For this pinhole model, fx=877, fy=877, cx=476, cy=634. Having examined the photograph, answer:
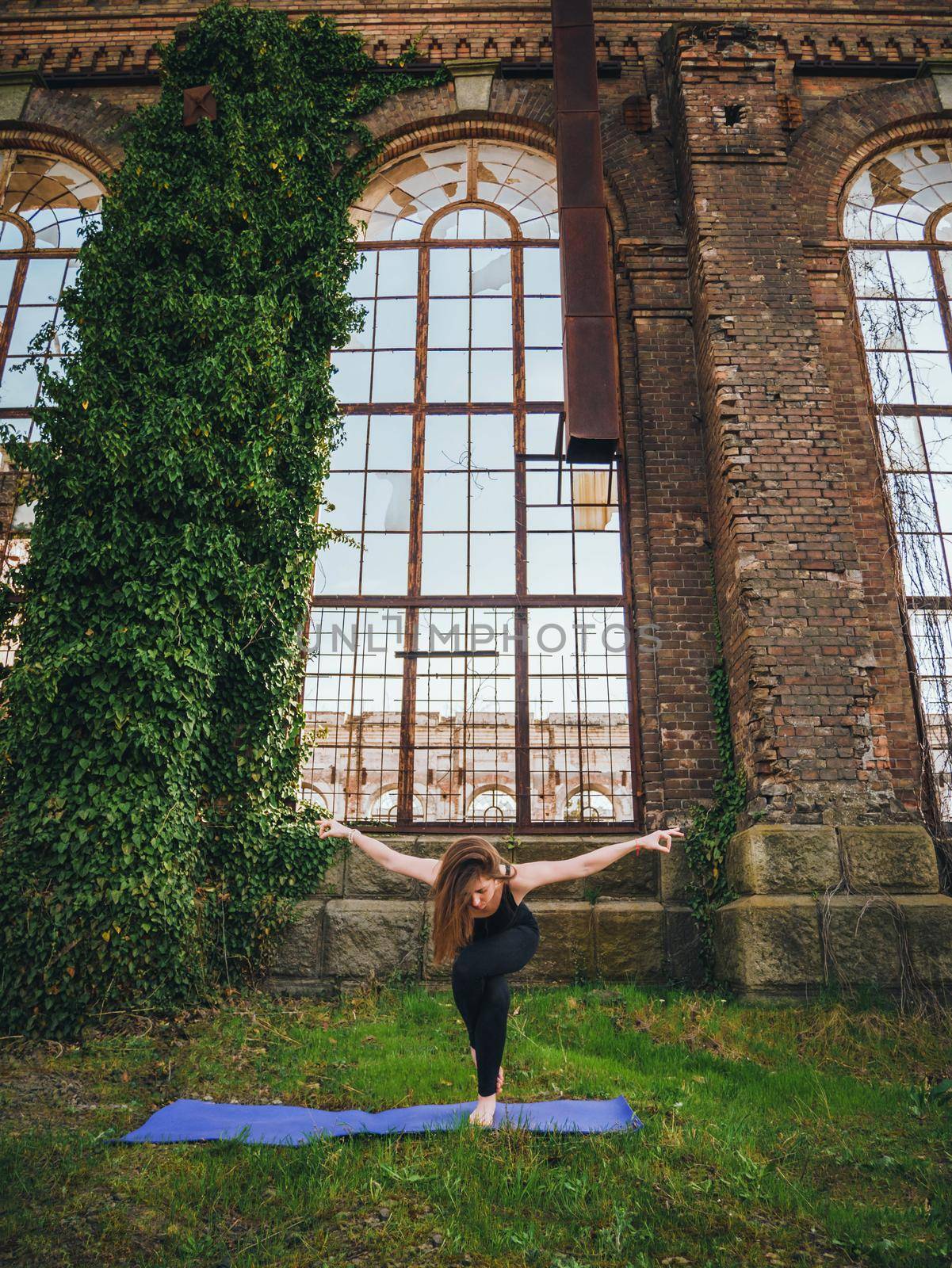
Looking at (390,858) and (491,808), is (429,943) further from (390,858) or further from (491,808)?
(390,858)

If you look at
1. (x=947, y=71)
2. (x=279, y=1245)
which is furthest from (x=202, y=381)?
(x=947, y=71)

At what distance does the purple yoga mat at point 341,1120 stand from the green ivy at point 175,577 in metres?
1.72

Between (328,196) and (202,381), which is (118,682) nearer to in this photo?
(202,381)

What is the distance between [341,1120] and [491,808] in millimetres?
3507

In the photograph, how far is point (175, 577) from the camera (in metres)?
5.82

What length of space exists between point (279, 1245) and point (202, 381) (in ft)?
17.6

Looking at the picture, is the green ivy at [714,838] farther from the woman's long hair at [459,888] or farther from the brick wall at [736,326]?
the woman's long hair at [459,888]

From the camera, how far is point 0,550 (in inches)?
302

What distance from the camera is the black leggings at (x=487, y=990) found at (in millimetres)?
3373

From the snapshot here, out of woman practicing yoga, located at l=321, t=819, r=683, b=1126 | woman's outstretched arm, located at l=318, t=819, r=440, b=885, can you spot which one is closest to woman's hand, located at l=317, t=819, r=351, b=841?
woman's outstretched arm, located at l=318, t=819, r=440, b=885

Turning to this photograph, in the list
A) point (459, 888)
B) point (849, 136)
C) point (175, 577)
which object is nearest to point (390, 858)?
point (459, 888)

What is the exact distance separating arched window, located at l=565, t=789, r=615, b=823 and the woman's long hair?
3.61 metres

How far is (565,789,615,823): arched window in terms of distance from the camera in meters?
6.91

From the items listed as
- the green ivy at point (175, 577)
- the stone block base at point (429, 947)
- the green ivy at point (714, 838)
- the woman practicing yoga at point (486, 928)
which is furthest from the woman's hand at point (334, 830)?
the green ivy at point (714, 838)
